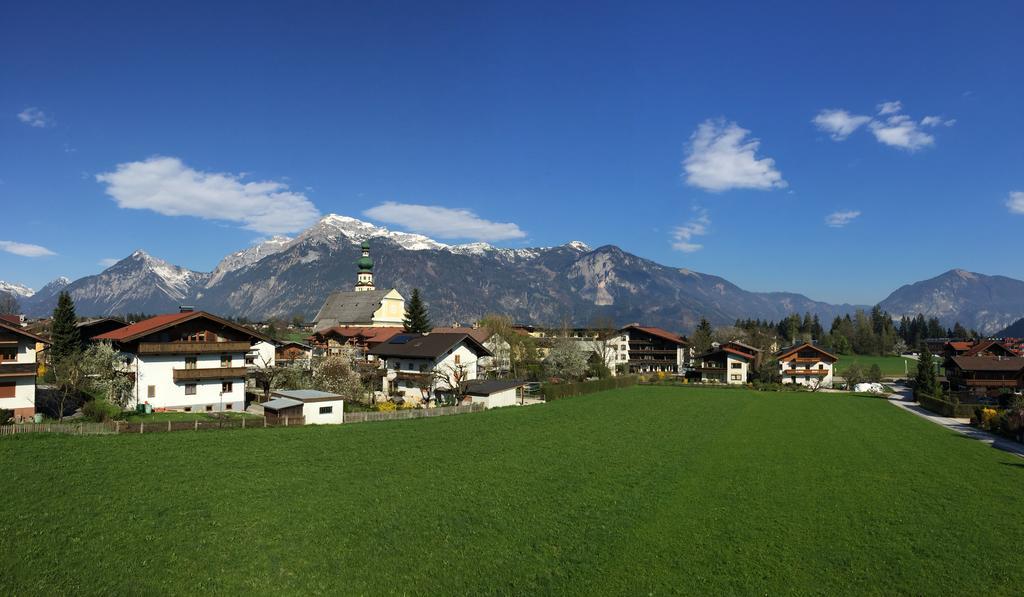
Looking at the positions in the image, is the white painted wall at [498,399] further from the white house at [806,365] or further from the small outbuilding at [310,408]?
the white house at [806,365]

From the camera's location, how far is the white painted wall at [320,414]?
3734 centimetres

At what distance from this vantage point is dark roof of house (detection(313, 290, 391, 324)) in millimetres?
138000

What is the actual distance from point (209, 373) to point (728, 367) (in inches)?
3009

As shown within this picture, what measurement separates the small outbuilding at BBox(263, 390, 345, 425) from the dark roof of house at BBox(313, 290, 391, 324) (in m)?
99.2

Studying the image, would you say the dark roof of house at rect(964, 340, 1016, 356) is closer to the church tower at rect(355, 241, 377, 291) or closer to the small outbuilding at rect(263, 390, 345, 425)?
the small outbuilding at rect(263, 390, 345, 425)

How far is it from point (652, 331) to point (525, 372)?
39.6m

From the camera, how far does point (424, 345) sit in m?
62.3

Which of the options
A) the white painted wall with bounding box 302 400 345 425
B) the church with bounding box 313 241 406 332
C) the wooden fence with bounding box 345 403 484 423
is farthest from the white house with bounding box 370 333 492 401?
the church with bounding box 313 241 406 332

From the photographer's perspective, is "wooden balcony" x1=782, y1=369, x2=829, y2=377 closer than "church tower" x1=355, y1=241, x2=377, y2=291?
Yes

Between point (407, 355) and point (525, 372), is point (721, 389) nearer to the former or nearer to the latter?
point (525, 372)

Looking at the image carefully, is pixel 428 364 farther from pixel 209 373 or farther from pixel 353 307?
pixel 353 307

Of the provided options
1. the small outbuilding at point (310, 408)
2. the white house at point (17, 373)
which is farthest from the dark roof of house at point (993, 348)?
the white house at point (17, 373)

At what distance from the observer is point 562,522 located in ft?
63.8

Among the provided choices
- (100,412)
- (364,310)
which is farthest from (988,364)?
(364,310)
